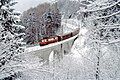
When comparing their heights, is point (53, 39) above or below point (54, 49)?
above

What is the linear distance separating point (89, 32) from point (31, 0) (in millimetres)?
65844

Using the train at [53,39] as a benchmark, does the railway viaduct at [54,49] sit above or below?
below

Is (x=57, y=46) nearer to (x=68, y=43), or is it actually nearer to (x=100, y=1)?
(x=68, y=43)

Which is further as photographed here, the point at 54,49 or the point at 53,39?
the point at 53,39

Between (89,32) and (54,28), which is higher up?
(89,32)

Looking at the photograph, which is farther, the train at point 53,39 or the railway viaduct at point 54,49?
the train at point 53,39

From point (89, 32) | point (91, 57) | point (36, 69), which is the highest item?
point (89, 32)

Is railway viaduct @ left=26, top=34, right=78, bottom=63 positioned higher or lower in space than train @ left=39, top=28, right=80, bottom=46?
lower

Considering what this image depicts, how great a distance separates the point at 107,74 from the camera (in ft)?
38.6

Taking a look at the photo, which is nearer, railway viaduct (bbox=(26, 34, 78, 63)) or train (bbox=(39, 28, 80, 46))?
railway viaduct (bbox=(26, 34, 78, 63))

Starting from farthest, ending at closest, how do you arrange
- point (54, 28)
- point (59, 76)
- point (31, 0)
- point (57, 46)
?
1. point (31, 0)
2. point (54, 28)
3. point (57, 46)
4. point (59, 76)

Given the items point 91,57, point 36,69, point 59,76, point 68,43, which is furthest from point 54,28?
point 36,69

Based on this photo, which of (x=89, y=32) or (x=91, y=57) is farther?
(x=91, y=57)

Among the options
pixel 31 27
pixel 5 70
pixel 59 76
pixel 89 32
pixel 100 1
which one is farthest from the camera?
pixel 31 27
